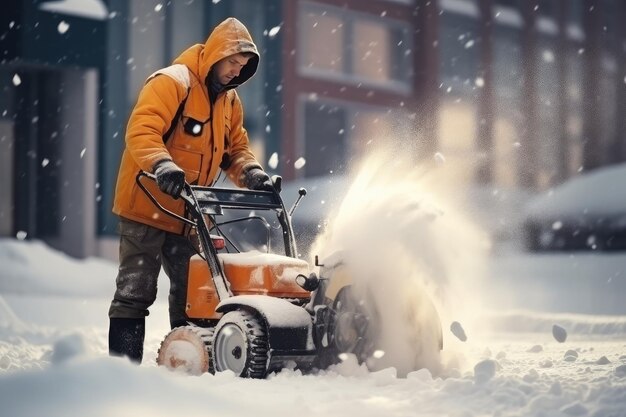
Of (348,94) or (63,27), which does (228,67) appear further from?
(348,94)

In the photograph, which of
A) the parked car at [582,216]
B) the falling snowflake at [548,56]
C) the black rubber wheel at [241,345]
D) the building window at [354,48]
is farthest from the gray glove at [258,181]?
the falling snowflake at [548,56]

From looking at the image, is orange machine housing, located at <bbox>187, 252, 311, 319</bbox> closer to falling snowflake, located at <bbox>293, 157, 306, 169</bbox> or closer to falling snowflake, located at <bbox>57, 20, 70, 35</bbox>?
falling snowflake, located at <bbox>57, 20, 70, 35</bbox>

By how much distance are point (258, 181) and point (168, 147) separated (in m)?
0.56

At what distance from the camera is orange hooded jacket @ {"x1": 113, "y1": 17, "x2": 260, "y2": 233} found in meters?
5.23

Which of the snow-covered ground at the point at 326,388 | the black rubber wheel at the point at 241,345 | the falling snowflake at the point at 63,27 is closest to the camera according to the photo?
the snow-covered ground at the point at 326,388

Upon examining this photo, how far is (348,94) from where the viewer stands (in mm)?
19406

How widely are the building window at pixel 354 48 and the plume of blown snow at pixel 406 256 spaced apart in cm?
1295

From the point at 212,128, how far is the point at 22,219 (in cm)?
1086

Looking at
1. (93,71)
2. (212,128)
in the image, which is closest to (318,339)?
(212,128)

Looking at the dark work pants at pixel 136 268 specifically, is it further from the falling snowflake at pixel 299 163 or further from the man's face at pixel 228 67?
the falling snowflake at pixel 299 163

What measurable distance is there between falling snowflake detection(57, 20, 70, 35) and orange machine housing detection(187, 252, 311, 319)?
1031cm

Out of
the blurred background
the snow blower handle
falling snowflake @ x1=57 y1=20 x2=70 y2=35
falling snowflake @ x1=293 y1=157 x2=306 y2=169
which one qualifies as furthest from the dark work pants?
falling snowflake @ x1=293 y1=157 x2=306 y2=169

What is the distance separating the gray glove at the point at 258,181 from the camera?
5672mm

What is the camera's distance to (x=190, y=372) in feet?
16.6
